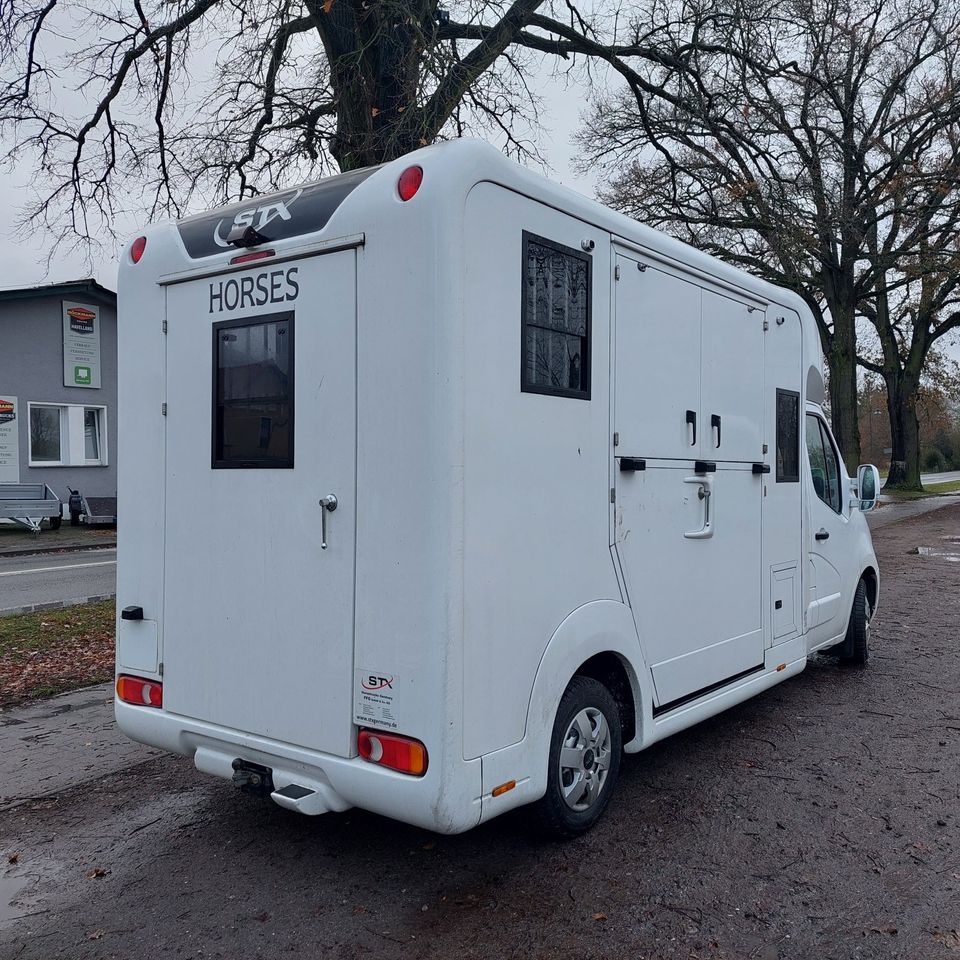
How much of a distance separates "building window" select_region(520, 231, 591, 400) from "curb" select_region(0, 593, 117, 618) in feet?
25.0

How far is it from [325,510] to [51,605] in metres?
7.54

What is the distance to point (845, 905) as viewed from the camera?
11.3 feet

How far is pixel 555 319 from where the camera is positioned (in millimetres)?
3744

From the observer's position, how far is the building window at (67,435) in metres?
20.4

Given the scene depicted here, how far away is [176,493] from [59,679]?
3599 mm

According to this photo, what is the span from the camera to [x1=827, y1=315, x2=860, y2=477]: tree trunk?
78.1 ft

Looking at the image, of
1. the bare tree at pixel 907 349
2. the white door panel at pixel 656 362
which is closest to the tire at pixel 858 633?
the white door panel at pixel 656 362

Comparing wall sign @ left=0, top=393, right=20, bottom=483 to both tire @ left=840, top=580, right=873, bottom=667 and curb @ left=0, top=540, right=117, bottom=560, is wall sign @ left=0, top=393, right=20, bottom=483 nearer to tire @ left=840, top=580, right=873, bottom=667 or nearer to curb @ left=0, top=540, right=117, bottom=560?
curb @ left=0, top=540, right=117, bottom=560

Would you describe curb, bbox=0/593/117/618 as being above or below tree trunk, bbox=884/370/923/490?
below

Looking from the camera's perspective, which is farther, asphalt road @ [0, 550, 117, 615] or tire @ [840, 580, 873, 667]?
asphalt road @ [0, 550, 117, 615]

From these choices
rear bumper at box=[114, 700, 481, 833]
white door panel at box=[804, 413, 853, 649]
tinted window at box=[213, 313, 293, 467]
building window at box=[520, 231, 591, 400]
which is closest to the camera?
rear bumper at box=[114, 700, 481, 833]

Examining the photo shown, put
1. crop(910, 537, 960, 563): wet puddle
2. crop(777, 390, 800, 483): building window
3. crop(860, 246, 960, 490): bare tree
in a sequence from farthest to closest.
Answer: crop(860, 246, 960, 490): bare tree < crop(910, 537, 960, 563): wet puddle < crop(777, 390, 800, 483): building window

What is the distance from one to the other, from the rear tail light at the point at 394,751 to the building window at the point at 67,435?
1924 centimetres

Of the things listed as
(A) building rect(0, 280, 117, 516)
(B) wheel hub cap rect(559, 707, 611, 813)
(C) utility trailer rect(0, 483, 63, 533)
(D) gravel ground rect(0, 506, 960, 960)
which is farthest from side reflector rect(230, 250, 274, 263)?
(A) building rect(0, 280, 117, 516)
